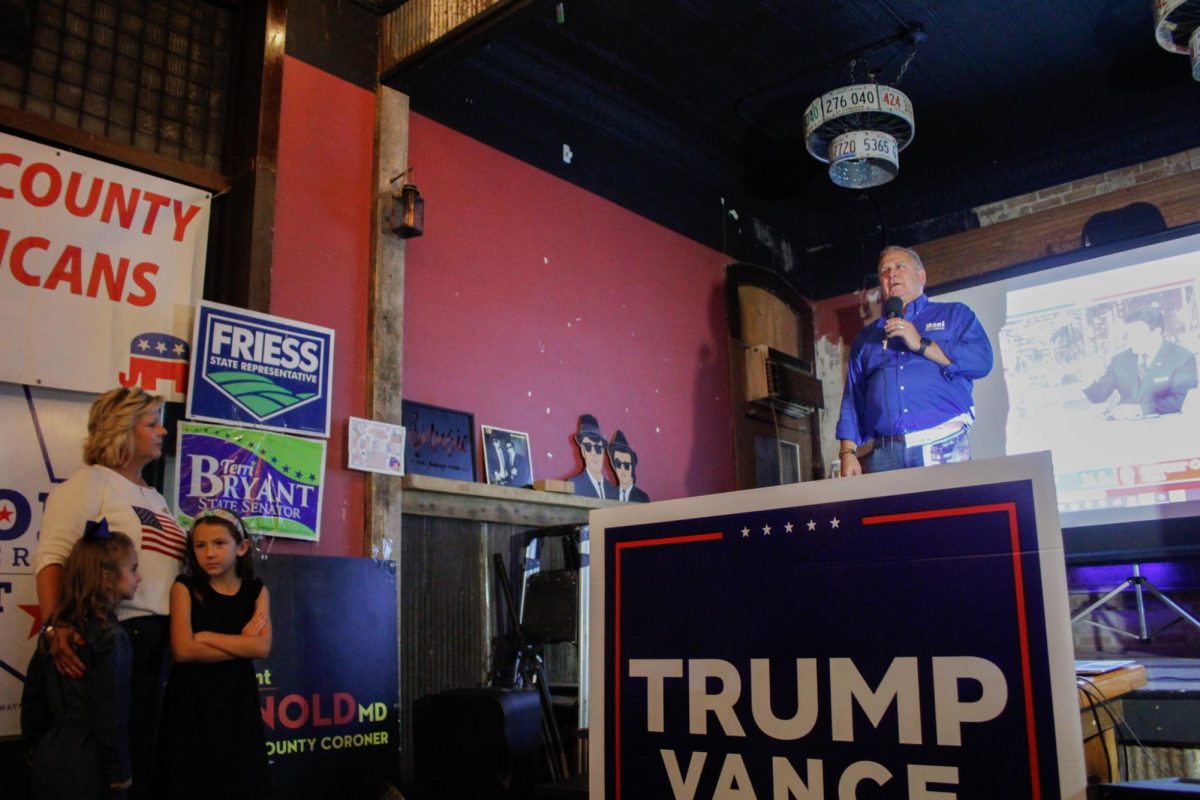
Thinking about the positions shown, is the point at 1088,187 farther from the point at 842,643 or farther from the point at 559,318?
the point at 842,643

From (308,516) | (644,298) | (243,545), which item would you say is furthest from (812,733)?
(644,298)

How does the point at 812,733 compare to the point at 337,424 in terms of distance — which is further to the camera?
the point at 337,424

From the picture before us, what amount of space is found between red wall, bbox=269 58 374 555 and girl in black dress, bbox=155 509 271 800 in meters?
0.93

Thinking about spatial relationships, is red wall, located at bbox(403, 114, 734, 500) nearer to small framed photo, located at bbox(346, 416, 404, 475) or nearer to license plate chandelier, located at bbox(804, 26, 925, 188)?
small framed photo, located at bbox(346, 416, 404, 475)

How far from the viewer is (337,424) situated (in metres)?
3.70

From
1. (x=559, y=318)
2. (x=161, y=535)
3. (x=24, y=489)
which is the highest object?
(x=559, y=318)

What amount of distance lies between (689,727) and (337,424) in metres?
2.82

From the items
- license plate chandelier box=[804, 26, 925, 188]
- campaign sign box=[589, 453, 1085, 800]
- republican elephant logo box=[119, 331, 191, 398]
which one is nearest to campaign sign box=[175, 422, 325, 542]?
republican elephant logo box=[119, 331, 191, 398]

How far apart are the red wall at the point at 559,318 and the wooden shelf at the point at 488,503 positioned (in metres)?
0.18

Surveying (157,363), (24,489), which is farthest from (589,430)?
(24,489)

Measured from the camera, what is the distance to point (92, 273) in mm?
3170

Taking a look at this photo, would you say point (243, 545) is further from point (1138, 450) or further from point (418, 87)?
point (1138, 450)

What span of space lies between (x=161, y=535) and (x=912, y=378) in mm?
2365

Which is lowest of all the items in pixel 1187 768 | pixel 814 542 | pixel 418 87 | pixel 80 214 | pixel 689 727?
pixel 1187 768
